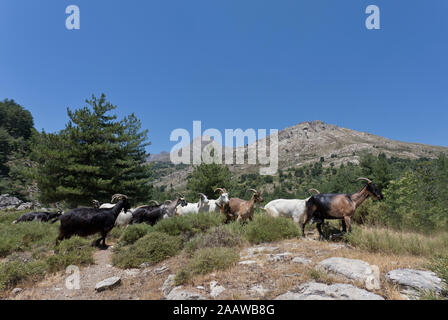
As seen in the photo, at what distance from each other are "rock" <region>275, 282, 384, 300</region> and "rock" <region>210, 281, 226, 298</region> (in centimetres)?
103

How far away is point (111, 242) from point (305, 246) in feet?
28.0

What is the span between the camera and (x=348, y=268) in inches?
147

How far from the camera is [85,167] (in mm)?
15562

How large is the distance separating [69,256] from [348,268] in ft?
25.9

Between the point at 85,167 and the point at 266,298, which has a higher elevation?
the point at 85,167

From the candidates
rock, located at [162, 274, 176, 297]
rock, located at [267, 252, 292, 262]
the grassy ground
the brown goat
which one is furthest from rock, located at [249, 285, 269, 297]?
the brown goat

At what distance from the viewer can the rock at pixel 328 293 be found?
2855 millimetres

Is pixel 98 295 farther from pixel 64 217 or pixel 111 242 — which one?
pixel 111 242

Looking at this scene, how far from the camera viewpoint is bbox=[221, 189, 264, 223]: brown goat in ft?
27.1

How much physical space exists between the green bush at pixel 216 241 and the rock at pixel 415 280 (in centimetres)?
387

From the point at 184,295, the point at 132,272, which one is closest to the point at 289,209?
the point at 184,295

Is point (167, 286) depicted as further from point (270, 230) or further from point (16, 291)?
point (16, 291)

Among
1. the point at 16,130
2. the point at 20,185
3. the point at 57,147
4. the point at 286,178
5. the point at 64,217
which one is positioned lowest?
the point at 286,178
